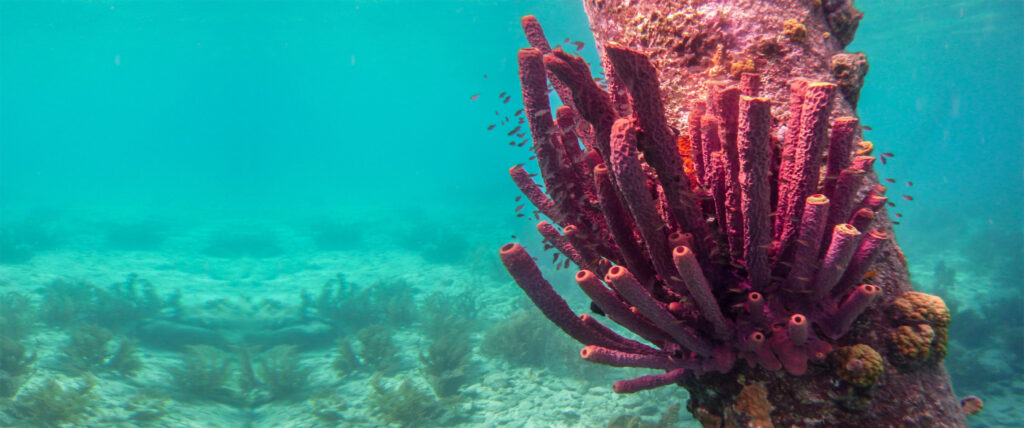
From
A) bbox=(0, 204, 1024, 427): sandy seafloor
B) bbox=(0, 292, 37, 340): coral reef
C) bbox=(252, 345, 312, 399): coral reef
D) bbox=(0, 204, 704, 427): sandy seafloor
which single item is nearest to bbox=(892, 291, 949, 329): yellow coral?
bbox=(0, 204, 1024, 427): sandy seafloor

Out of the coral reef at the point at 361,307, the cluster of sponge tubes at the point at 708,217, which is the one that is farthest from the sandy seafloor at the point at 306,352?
the cluster of sponge tubes at the point at 708,217

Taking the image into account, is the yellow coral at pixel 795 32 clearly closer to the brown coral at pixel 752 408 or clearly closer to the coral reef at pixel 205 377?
the brown coral at pixel 752 408

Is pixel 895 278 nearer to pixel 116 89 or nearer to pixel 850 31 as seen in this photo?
pixel 850 31

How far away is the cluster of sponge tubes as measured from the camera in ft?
5.16

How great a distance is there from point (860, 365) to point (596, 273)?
1.12 m

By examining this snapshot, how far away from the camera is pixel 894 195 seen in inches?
1631

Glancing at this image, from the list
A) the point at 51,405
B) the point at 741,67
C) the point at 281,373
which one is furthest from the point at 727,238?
the point at 51,405

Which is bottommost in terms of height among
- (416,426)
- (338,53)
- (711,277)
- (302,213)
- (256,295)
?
(711,277)

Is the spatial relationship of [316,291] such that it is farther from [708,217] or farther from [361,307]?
[708,217]

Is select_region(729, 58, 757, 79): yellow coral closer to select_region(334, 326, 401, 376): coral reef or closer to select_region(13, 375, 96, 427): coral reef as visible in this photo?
select_region(334, 326, 401, 376): coral reef

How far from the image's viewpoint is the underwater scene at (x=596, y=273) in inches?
69.3

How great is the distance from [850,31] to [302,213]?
3751cm

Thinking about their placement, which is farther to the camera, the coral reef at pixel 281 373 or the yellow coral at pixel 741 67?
the coral reef at pixel 281 373

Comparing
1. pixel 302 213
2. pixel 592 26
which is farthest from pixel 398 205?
pixel 592 26
